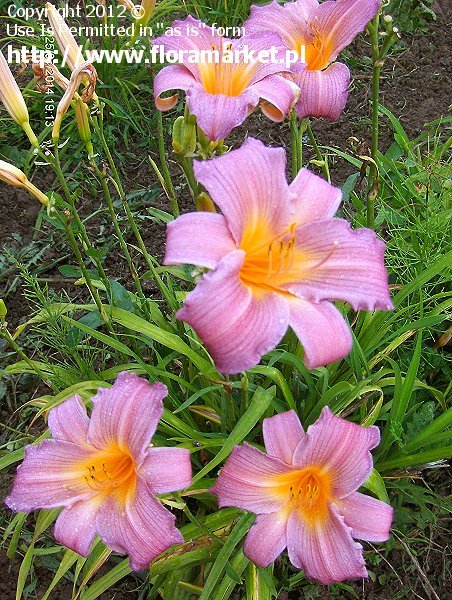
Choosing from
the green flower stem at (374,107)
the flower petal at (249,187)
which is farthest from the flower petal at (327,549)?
the green flower stem at (374,107)

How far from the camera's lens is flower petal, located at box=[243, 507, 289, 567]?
4.28 feet

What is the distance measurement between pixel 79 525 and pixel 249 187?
2.44 feet

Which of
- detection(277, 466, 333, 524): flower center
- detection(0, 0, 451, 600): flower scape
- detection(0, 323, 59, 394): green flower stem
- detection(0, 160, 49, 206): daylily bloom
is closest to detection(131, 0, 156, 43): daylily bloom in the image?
detection(0, 0, 451, 600): flower scape

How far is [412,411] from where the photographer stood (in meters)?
1.88

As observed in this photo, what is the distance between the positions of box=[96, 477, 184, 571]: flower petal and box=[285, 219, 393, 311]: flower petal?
490mm

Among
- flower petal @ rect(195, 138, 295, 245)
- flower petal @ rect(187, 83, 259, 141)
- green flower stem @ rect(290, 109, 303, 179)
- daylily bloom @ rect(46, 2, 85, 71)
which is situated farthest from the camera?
green flower stem @ rect(290, 109, 303, 179)

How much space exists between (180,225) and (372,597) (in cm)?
139

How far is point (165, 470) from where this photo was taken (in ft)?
3.89

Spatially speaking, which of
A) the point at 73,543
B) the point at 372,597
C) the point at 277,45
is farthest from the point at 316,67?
the point at 372,597

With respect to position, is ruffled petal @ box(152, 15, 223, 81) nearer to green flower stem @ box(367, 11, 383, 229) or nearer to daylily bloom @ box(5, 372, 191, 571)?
green flower stem @ box(367, 11, 383, 229)

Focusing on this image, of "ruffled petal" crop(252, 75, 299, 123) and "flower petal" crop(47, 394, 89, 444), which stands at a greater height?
"ruffled petal" crop(252, 75, 299, 123)

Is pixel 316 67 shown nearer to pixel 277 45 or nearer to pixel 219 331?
pixel 277 45

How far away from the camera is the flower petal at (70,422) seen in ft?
4.26

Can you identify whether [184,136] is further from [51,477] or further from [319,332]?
[51,477]
